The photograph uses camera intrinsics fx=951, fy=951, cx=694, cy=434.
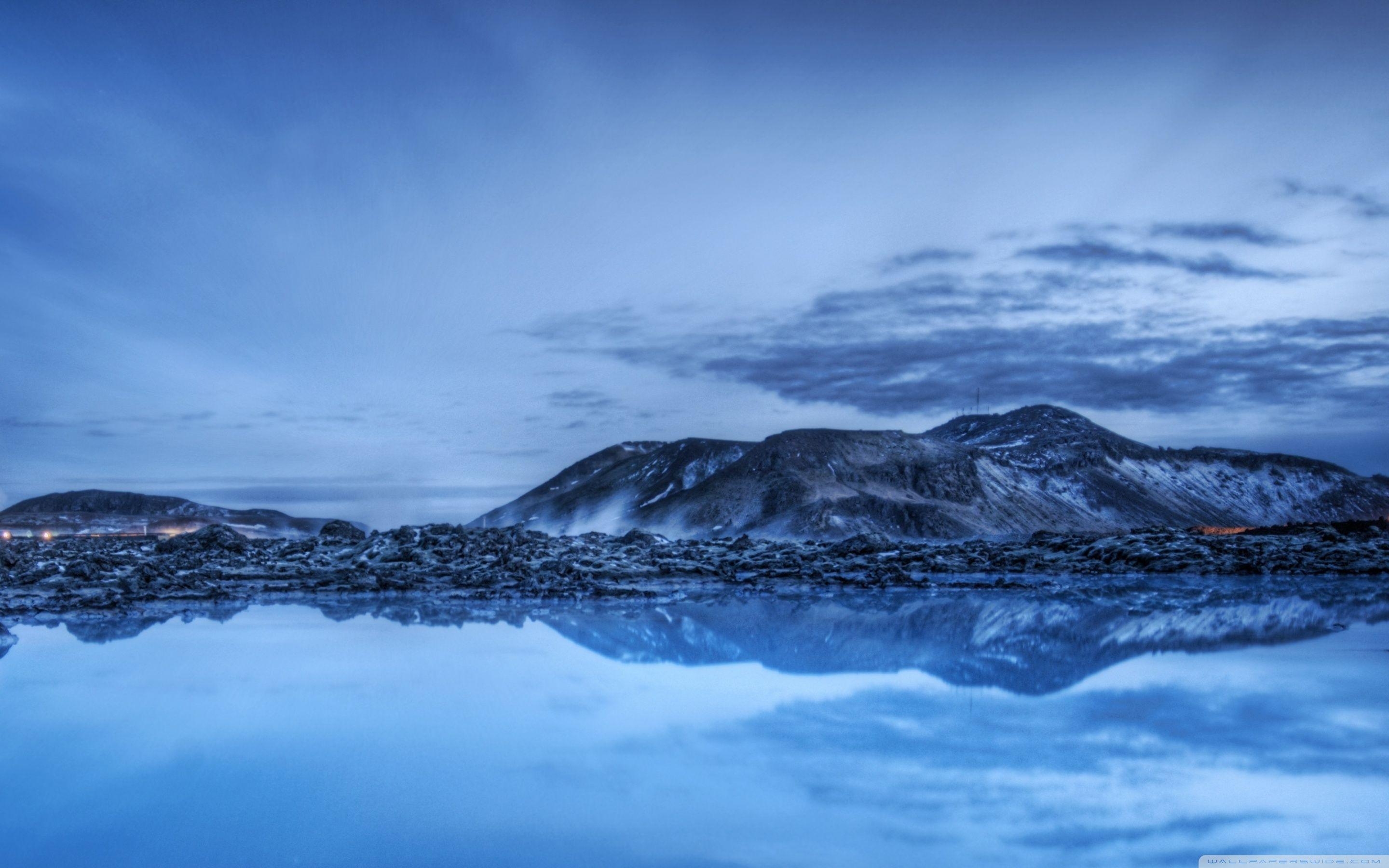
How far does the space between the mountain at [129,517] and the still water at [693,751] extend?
65.5 m

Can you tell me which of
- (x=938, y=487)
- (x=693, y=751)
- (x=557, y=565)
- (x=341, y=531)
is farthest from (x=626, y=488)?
(x=693, y=751)

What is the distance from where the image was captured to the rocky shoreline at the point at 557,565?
1538 centimetres

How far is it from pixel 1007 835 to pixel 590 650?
5794 mm

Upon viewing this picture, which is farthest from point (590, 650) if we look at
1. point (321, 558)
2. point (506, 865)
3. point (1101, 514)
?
point (1101, 514)

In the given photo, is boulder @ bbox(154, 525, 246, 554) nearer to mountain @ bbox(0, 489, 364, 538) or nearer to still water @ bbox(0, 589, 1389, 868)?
still water @ bbox(0, 589, 1389, 868)

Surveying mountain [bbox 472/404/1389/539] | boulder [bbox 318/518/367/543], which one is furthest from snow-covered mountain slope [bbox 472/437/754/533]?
boulder [bbox 318/518/367/543]

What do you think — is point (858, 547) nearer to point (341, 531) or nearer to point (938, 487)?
point (341, 531)

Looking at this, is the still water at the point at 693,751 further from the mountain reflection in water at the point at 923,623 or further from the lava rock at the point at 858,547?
the lava rock at the point at 858,547

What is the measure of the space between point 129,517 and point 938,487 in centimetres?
8069

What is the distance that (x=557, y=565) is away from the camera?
59.8 feet

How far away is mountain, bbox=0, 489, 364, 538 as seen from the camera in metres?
78.6

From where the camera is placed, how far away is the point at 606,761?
4863mm

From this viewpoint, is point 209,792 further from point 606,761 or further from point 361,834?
point 606,761

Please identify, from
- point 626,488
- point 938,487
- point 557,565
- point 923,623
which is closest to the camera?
point 923,623
